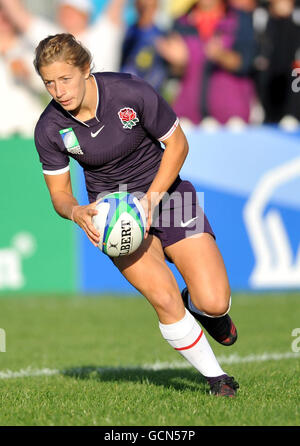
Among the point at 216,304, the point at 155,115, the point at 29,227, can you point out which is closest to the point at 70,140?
the point at 155,115

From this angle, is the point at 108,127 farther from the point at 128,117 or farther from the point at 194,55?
the point at 194,55

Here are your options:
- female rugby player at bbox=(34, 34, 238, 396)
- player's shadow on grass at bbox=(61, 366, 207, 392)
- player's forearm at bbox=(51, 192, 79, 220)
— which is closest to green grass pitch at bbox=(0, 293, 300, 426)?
player's shadow on grass at bbox=(61, 366, 207, 392)

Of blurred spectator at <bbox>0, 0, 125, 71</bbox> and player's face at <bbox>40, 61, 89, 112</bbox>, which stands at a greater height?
player's face at <bbox>40, 61, 89, 112</bbox>

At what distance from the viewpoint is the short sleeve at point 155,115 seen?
6020mm

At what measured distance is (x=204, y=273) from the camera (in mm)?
6180

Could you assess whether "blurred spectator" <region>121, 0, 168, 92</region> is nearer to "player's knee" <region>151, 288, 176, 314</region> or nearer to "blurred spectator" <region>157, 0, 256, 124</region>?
"blurred spectator" <region>157, 0, 256, 124</region>

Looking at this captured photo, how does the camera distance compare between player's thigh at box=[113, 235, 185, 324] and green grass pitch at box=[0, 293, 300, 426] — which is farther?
player's thigh at box=[113, 235, 185, 324]

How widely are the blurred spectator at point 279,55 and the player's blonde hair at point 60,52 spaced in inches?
296

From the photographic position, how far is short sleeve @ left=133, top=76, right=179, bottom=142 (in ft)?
19.7

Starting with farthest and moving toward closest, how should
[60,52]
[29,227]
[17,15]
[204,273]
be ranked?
[17,15], [29,227], [204,273], [60,52]

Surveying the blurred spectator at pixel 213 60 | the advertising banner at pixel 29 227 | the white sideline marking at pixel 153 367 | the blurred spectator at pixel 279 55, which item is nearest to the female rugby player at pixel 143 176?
the white sideline marking at pixel 153 367

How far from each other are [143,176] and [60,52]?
115 centimetres

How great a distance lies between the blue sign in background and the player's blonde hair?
6377 millimetres

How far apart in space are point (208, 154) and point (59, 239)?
236 cm
